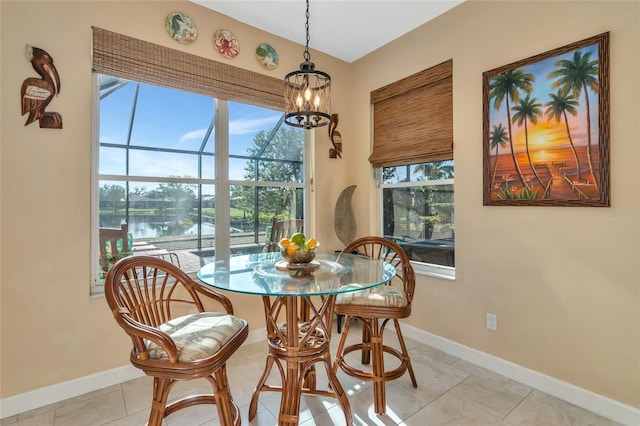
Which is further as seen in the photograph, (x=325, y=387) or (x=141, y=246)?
(x=141, y=246)

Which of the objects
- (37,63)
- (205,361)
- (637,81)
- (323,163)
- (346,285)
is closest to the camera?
(205,361)

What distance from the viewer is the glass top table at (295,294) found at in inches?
55.8

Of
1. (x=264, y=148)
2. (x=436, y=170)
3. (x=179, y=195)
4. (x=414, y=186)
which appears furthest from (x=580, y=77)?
(x=179, y=195)

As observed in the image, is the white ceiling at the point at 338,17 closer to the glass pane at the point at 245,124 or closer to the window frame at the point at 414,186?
the glass pane at the point at 245,124

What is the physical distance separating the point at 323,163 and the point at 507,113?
1675mm

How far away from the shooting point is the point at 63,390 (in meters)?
Result: 1.94

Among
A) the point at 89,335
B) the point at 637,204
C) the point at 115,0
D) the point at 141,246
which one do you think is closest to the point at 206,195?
the point at 141,246

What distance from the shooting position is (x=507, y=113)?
2.16 metres

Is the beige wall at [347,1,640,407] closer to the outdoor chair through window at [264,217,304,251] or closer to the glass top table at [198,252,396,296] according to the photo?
the glass top table at [198,252,396,296]

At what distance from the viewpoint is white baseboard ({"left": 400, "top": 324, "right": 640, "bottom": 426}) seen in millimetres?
1717

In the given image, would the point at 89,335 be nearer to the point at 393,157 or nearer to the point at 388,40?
the point at 393,157

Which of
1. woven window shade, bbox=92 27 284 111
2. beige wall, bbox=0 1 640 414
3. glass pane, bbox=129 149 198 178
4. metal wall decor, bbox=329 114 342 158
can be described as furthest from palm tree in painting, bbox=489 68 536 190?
glass pane, bbox=129 149 198 178

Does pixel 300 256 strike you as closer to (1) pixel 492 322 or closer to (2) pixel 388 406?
(2) pixel 388 406

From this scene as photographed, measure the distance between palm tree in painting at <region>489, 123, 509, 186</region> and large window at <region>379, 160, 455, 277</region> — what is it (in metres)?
0.39
